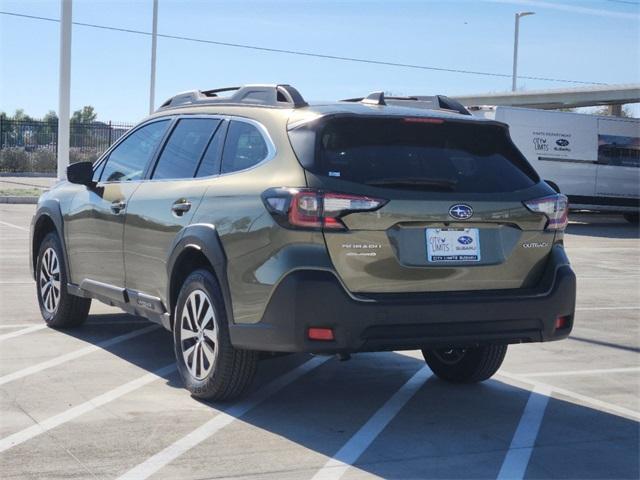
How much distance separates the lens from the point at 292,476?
4.55m

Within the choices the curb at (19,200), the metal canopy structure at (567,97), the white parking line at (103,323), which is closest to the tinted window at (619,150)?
the curb at (19,200)

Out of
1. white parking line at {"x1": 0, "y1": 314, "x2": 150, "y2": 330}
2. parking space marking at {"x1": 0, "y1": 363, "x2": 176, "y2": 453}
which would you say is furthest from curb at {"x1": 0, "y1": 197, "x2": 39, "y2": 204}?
parking space marking at {"x1": 0, "y1": 363, "x2": 176, "y2": 453}

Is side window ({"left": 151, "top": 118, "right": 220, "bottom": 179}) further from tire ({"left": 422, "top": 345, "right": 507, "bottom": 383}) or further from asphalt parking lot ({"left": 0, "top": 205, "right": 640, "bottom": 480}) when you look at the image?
tire ({"left": 422, "top": 345, "right": 507, "bottom": 383})

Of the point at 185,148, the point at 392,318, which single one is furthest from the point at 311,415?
the point at 185,148

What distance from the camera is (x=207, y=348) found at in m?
5.76

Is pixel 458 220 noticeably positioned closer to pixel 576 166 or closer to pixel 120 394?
pixel 120 394

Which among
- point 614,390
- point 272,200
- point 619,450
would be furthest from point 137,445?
point 614,390

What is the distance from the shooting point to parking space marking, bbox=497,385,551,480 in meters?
4.75

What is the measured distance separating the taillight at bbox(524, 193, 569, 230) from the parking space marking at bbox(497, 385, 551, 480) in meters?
1.11

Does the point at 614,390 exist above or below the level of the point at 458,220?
below

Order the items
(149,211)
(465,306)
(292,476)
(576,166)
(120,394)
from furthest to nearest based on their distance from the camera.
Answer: (576,166), (149,211), (120,394), (465,306), (292,476)

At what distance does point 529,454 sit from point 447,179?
5.05ft

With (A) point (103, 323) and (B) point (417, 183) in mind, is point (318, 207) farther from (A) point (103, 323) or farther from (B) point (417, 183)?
(A) point (103, 323)

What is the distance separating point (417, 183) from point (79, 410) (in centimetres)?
229
